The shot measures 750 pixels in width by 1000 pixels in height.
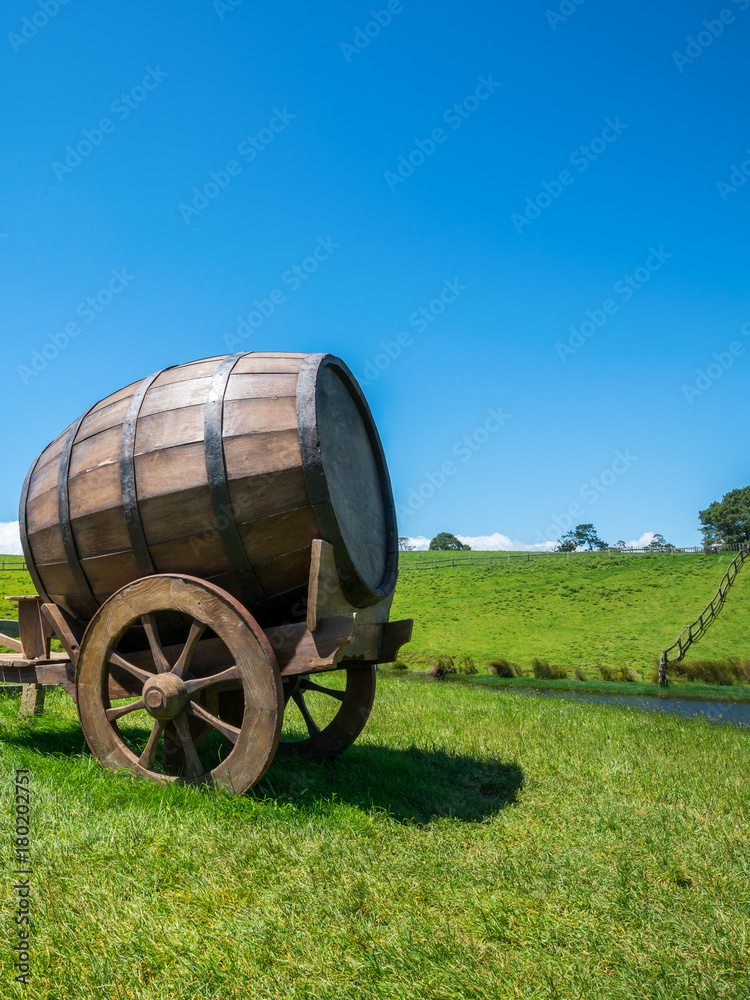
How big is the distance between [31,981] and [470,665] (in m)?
19.1

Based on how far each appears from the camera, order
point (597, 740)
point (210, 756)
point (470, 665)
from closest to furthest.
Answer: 1. point (210, 756)
2. point (597, 740)
3. point (470, 665)

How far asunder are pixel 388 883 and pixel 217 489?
251 centimetres

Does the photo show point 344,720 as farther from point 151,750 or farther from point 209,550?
point 209,550

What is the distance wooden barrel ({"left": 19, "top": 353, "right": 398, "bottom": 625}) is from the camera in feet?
13.7

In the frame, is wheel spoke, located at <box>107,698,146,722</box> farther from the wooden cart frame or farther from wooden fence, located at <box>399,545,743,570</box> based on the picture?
wooden fence, located at <box>399,545,743,570</box>

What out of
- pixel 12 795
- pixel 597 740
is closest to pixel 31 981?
pixel 12 795

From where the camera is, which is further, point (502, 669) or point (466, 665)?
point (466, 665)

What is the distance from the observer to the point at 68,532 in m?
4.68

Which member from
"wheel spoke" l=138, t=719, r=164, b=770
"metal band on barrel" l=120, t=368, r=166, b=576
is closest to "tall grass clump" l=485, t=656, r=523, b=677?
"wheel spoke" l=138, t=719, r=164, b=770

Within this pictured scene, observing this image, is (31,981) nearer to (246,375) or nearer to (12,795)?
(12,795)

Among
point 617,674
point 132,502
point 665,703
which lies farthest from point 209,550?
point 617,674

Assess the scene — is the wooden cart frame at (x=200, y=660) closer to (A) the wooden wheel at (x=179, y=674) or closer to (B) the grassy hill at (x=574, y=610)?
(A) the wooden wheel at (x=179, y=674)

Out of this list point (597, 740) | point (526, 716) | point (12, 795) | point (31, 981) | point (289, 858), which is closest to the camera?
point (31, 981)

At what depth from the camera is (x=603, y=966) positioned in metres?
2.52
